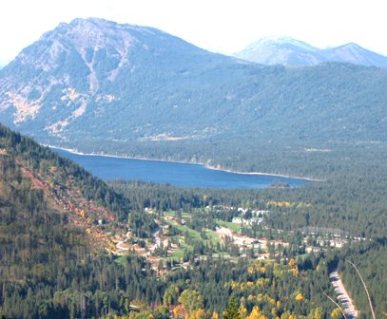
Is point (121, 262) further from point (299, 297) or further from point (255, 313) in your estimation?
point (255, 313)

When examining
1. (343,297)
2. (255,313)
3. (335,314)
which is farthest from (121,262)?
(335,314)

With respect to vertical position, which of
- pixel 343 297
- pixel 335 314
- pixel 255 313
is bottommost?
pixel 255 313

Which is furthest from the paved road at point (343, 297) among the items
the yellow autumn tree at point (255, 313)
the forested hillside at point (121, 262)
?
the yellow autumn tree at point (255, 313)

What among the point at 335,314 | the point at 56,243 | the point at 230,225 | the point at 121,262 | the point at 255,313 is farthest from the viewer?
the point at 230,225

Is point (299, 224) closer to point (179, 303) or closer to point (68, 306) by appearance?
point (179, 303)

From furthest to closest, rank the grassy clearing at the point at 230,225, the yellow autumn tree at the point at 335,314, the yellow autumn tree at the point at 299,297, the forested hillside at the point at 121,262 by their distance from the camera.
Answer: the grassy clearing at the point at 230,225, the yellow autumn tree at the point at 299,297, the forested hillside at the point at 121,262, the yellow autumn tree at the point at 335,314

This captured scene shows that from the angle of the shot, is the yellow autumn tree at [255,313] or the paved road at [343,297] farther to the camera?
the paved road at [343,297]

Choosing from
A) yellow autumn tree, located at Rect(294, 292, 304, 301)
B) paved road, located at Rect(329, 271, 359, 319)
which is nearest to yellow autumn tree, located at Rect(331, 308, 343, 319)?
paved road, located at Rect(329, 271, 359, 319)

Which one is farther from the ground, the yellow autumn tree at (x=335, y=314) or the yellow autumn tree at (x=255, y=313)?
the yellow autumn tree at (x=335, y=314)

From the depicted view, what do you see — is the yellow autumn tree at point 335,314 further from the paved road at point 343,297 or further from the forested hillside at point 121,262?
the paved road at point 343,297

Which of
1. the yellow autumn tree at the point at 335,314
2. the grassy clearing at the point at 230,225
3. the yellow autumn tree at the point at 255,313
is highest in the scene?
the grassy clearing at the point at 230,225

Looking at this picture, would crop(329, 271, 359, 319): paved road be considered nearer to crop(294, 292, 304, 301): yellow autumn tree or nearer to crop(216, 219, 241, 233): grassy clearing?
crop(294, 292, 304, 301): yellow autumn tree

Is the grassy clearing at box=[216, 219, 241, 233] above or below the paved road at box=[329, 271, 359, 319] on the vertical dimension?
above
